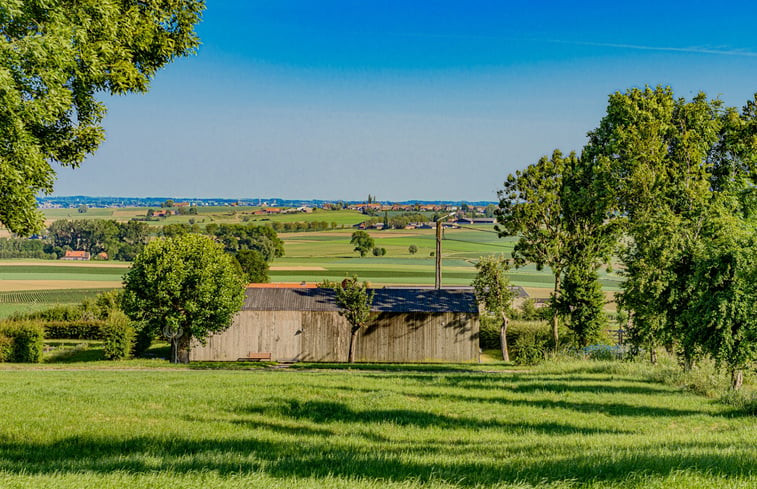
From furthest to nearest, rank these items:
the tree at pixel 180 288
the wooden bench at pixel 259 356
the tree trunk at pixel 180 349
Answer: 1. the wooden bench at pixel 259 356
2. the tree trunk at pixel 180 349
3. the tree at pixel 180 288

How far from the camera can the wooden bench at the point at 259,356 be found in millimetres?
37812

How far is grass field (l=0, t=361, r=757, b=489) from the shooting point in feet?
21.1

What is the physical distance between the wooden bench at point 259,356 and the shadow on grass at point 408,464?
93.3 feet

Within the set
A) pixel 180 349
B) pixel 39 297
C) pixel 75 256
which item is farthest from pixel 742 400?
pixel 75 256

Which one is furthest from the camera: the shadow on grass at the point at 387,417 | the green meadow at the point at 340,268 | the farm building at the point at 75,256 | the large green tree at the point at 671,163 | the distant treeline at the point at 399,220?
the distant treeline at the point at 399,220

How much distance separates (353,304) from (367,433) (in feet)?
84.4

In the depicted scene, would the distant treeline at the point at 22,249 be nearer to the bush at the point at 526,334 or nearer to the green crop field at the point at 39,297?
the green crop field at the point at 39,297

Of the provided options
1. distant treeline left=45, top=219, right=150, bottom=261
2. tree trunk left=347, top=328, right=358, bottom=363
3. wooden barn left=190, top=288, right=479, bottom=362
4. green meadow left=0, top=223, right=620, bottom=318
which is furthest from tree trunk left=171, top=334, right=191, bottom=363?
distant treeline left=45, top=219, right=150, bottom=261

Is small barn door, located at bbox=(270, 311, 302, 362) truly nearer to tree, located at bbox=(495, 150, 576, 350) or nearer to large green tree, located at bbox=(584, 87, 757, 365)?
tree, located at bbox=(495, 150, 576, 350)

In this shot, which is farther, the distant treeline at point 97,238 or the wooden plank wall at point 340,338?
the distant treeline at point 97,238

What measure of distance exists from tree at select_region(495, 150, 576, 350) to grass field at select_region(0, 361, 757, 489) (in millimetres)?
17013

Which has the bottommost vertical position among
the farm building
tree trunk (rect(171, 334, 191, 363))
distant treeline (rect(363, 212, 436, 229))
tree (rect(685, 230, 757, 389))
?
tree trunk (rect(171, 334, 191, 363))

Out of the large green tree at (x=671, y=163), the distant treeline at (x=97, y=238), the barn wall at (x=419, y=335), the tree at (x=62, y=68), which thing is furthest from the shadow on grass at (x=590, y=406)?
the distant treeline at (x=97, y=238)

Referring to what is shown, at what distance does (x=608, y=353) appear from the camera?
31.2 metres
